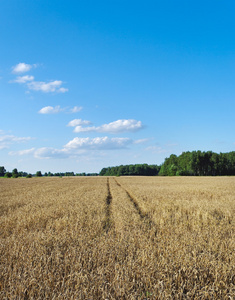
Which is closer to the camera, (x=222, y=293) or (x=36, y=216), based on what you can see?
(x=222, y=293)

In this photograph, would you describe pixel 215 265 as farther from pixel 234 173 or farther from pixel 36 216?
pixel 234 173

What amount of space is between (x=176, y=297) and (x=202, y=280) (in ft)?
2.47

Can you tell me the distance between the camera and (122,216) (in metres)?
8.48

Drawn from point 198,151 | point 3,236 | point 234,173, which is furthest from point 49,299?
point 234,173

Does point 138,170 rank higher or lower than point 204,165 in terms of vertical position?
lower

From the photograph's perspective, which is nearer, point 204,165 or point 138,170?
point 204,165

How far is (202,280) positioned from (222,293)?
1.16ft

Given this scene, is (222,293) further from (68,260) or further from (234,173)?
(234,173)

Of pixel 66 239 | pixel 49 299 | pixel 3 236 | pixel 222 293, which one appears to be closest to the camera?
pixel 49 299

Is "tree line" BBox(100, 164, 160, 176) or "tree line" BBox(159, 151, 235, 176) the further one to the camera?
"tree line" BBox(100, 164, 160, 176)

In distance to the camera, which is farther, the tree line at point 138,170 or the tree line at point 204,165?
the tree line at point 138,170

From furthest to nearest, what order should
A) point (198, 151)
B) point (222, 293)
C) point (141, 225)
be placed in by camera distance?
point (198, 151)
point (141, 225)
point (222, 293)

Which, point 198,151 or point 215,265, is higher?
point 198,151

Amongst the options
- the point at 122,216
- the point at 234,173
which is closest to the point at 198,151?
the point at 234,173
